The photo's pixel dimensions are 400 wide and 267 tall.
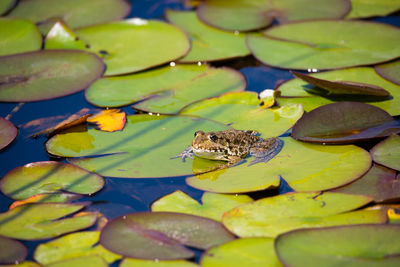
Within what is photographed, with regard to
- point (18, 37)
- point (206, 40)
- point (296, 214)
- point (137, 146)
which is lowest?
point (296, 214)

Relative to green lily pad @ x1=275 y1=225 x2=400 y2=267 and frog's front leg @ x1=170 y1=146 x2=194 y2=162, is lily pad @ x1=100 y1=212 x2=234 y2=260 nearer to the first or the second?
green lily pad @ x1=275 y1=225 x2=400 y2=267

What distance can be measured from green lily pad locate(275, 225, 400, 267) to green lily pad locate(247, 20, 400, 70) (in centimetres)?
302

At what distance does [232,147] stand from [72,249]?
1969 mm

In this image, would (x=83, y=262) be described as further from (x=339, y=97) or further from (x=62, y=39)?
(x=62, y=39)

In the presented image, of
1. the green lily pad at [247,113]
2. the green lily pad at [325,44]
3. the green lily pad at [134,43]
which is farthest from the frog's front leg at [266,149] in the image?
the green lily pad at [134,43]

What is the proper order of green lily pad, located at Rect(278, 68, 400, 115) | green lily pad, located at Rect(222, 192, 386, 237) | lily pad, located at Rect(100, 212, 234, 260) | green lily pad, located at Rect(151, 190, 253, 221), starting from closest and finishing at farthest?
lily pad, located at Rect(100, 212, 234, 260) < green lily pad, located at Rect(222, 192, 386, 237) < green lily pad, located at Rect(151, 190, 253, 221) < green lily pad, located at Rect(278, 68, 400, 115)

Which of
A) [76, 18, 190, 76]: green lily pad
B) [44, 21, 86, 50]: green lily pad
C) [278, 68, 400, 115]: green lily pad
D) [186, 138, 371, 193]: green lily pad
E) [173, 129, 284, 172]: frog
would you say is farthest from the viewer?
[44, 21, 86, 50]: green lily pad

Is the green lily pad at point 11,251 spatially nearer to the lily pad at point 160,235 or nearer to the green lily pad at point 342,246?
the lily pad at point 160,235

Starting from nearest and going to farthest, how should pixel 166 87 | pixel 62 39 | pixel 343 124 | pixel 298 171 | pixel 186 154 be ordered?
pixel 298 171 → pixel 186 154 → pixel 343 124 → pixel 166 87 → pixel 62 39

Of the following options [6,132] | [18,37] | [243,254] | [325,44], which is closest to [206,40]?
[325,44]

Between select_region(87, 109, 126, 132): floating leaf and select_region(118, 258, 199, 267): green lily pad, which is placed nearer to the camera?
select_region(118, 258, 199, 267): green lily pad

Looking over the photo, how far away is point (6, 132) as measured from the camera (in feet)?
16.2

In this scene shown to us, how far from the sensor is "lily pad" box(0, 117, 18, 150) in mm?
4812

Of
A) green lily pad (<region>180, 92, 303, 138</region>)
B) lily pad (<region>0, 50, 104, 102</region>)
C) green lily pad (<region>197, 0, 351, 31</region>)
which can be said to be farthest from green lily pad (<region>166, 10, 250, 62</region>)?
lily pad (<region>0, 50, 104, 102</region>)
